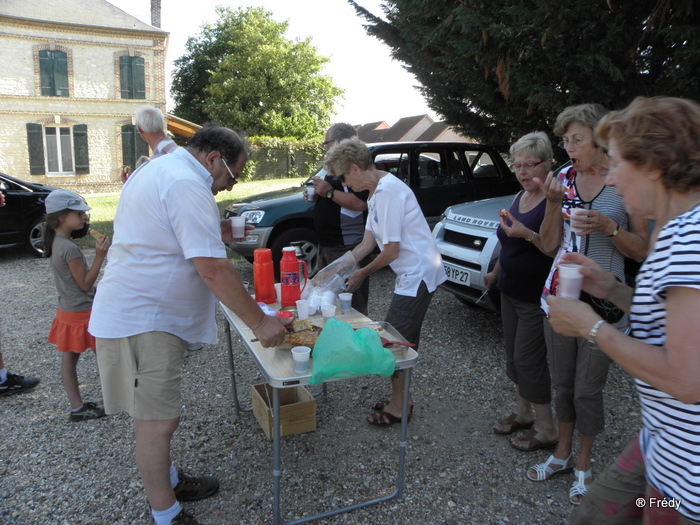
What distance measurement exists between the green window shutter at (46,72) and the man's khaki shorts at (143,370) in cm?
2200

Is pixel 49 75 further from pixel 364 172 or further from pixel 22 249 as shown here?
pixel 364 172

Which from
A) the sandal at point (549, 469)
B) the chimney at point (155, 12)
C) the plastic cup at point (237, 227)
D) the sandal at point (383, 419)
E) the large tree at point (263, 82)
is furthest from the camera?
the large tree at point (263, 82)

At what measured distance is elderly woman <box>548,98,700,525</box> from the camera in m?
1.18

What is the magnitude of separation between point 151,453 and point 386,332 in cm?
126

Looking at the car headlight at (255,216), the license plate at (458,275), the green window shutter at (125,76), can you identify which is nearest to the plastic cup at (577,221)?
the license plate at (458,275)

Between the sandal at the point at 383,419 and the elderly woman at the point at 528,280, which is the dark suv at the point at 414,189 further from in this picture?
the elderly woman at the point at 528,280

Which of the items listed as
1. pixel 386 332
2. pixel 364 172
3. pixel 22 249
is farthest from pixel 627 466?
pixel 22 249

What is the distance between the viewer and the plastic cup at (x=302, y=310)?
2.79 m

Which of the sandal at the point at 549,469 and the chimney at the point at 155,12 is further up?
the chimney at the point at 155,12

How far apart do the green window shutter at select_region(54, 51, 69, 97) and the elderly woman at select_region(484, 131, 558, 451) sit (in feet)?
72.4

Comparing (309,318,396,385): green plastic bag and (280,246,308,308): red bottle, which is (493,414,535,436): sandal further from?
(280,246,308,308): red bottle

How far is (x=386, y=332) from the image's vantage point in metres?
2.71

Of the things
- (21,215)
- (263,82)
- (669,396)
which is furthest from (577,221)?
(263,82)

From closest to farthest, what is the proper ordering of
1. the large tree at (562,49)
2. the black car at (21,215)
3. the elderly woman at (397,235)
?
the elderly woman at (397,235)
the large tree at (562,49)
the black car at (21,215)
